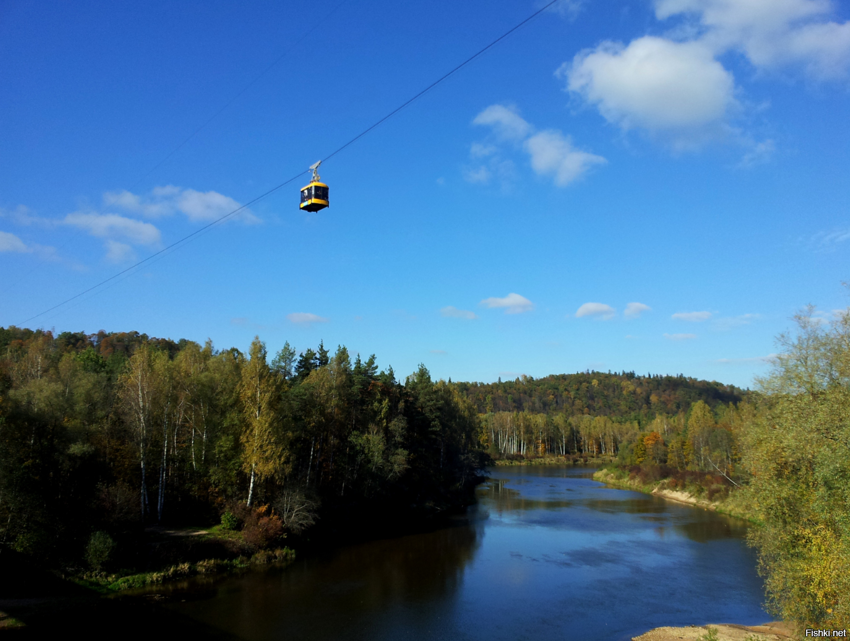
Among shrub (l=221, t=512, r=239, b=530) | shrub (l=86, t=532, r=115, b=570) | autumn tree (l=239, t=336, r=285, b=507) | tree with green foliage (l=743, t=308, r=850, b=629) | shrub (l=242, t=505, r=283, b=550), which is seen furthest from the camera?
autumn tree (l=239, t=336, r=285, b=507)

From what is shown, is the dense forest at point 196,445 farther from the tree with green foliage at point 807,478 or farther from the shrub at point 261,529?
the tree with green foliage at point 807,478

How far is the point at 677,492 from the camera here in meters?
62.5

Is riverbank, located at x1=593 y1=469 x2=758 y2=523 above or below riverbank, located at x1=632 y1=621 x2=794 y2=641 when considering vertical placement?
below

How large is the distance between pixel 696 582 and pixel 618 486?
4944cm

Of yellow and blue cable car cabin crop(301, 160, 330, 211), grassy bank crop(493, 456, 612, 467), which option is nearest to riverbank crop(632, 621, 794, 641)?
yellow and blue cable car cabin crop(301, 160, 330, 211)

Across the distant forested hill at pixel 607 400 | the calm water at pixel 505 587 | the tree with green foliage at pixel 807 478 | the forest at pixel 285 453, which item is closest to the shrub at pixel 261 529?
the forest at pixel 285 453

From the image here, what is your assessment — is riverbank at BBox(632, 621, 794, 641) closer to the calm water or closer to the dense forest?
the calm water

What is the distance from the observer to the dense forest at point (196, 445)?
2462 centimetres

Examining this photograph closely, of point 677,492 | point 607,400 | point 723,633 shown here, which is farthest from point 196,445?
point 607,400

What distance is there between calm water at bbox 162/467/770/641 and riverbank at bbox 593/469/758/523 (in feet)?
22.5

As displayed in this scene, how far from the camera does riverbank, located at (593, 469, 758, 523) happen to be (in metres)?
49.8

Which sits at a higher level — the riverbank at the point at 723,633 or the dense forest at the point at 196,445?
the dense forest at the point at 196,445

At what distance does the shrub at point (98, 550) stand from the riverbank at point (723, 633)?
2322 centimetres

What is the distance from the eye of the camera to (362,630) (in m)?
20.5
